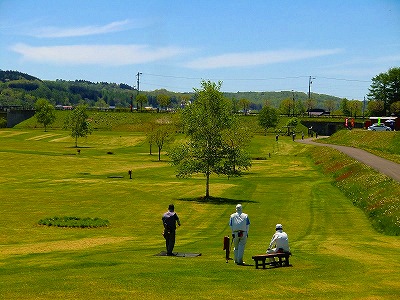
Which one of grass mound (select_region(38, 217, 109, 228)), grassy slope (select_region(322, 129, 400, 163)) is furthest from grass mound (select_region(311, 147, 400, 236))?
grass mound (select_region(38, 217, 109, 228))

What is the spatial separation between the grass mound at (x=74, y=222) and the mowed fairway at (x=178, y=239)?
75 centimetres

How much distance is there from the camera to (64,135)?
166m

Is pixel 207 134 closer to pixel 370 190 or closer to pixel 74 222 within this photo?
pixel 370 190

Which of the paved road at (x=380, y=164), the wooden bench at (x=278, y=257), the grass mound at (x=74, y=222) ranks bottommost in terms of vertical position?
the grass mound at (x=74, y=222)

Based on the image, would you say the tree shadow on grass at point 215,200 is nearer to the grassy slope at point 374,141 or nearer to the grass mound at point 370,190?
the grass mound at point 370,190

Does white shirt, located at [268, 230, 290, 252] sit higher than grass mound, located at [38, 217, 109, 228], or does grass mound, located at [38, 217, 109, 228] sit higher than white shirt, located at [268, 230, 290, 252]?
white shirt, located at [268, 230, 290, 252]

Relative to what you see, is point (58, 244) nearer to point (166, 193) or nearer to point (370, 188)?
point (166, 193)

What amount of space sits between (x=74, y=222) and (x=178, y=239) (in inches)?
356

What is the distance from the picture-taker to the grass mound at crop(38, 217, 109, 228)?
40.0m

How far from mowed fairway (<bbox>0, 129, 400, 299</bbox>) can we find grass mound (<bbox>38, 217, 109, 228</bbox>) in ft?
2.47

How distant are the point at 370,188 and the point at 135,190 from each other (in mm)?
22746

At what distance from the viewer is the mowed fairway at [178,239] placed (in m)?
19.1

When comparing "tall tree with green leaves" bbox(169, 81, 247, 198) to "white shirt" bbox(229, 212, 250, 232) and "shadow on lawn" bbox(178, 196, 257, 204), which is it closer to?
"shadow on lawn" bbox(178, 196, 257, 204)

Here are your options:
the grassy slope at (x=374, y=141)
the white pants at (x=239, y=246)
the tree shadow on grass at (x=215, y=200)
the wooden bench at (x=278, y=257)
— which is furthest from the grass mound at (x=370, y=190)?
the white pants at (x=239, y=246)
